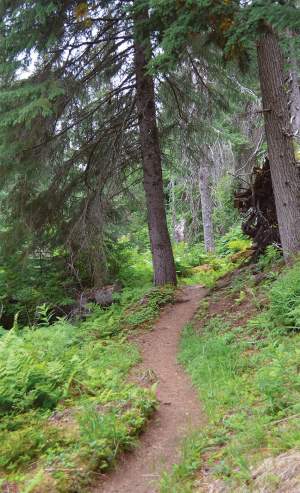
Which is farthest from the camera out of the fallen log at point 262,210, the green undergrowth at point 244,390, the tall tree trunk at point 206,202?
the tall tree trunk at point 206,202

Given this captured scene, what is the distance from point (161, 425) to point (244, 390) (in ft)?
3.33

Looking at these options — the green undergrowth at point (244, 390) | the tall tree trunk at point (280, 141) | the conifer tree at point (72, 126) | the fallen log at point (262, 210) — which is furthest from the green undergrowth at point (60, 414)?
the fallen log at point (262, 210)

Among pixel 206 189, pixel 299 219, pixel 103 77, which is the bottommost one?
pixel 299 219

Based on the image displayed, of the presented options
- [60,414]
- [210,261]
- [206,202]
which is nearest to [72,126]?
[60,414]

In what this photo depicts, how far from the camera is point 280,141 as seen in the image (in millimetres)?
7883

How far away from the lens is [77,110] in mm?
10688

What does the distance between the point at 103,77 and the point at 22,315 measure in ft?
21.7

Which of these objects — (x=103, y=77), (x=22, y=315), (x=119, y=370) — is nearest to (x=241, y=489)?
(x=119, y=370)

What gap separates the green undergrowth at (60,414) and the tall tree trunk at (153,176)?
172 inches

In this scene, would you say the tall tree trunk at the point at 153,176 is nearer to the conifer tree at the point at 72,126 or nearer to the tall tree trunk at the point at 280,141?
the conifer tree at the point at 72,126

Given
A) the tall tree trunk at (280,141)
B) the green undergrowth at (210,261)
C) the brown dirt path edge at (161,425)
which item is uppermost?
the tall tree trunk at (280,141)

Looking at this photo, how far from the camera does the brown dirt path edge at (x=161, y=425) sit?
3834 mm

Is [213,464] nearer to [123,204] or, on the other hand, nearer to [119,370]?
[119,370]

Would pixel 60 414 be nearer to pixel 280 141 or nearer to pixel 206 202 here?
pixel 280 141
